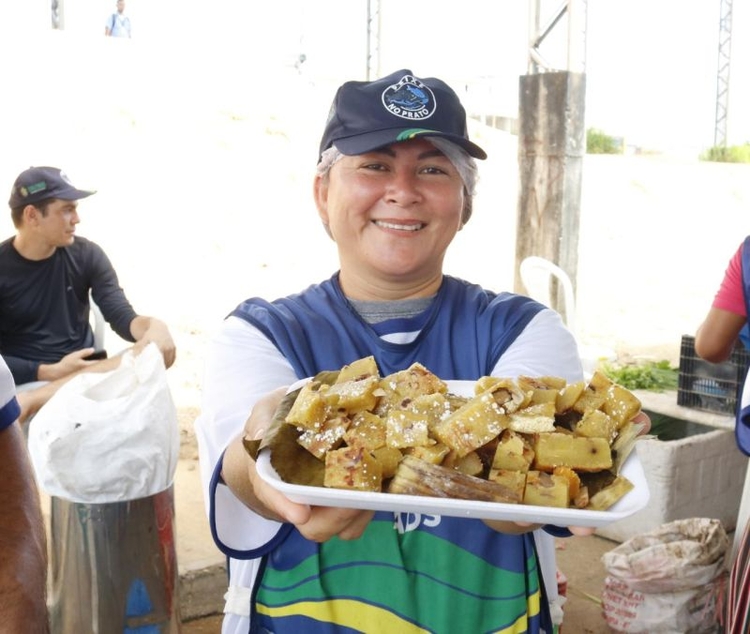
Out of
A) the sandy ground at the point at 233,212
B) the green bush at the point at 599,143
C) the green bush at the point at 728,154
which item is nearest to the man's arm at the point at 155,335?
the sandy ground at the point at 233,212

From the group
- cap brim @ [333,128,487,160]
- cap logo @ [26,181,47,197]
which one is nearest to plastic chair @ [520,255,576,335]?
cap logo @ [26,181,47,197]

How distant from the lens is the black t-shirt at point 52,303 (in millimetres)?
4766

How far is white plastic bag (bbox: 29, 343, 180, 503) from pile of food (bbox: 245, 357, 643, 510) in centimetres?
169

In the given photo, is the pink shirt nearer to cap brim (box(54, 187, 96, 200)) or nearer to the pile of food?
the pile of food

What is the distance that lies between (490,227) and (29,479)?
15.0 metres

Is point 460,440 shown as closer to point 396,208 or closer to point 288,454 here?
point 288,454

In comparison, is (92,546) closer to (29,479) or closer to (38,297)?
(29,479)

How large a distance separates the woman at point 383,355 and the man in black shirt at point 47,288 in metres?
2.91

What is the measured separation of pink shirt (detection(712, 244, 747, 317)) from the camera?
3.25m

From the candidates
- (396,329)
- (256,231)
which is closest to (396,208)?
(396,329)

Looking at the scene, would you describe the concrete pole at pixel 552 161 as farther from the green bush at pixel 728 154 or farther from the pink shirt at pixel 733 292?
the green bush at pixel 728 154

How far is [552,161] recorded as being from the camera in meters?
6.76

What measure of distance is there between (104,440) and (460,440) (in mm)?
1937

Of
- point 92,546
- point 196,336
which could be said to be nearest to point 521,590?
point 92,546
